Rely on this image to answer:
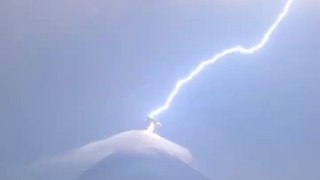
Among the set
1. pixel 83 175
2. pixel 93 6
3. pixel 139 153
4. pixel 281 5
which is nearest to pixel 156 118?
pixel 139 153

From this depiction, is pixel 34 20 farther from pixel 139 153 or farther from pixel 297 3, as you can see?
pixel 297 3

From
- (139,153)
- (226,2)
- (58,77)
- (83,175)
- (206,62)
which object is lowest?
(83,175)

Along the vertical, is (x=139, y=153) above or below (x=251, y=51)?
below

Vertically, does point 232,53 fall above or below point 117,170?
above

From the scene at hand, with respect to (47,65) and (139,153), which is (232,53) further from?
(47,65)

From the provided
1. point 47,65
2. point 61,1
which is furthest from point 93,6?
point 47,65
